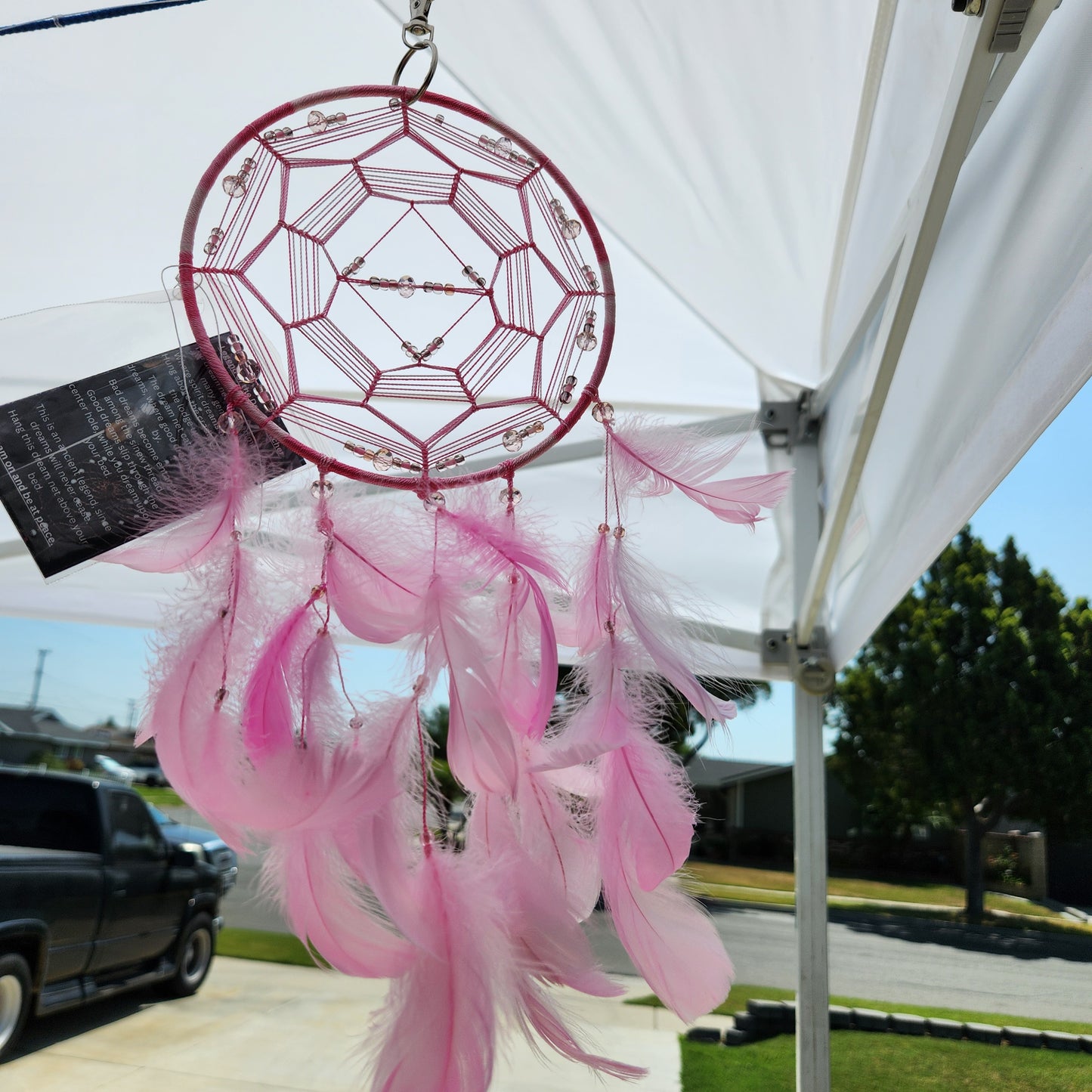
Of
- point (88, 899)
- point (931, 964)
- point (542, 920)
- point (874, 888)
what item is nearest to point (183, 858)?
point (88, 899)

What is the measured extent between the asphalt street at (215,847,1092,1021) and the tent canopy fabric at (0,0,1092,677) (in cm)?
137

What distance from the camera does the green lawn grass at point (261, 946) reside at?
4609 mm

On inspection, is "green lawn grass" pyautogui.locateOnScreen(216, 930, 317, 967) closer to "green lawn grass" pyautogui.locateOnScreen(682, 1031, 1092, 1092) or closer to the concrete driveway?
the concrete driveway

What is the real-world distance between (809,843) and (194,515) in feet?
4.78

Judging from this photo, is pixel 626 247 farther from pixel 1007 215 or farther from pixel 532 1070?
pixel 532 1070

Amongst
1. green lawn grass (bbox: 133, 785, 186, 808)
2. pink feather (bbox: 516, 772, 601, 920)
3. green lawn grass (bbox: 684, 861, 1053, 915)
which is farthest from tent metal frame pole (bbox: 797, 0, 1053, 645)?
green lawn grass (bbox: 133, 785, 186, 808)

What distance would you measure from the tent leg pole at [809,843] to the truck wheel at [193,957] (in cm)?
323

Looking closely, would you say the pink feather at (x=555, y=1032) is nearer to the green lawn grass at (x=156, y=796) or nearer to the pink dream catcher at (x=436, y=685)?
the pink dream catcher at (x=436, y=685)

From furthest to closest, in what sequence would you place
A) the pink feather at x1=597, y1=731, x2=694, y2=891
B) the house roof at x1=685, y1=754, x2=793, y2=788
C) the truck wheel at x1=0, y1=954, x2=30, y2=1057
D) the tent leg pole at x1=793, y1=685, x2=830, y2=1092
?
the house roof at x1=685, y1=754, x2=793, y2=788 → the truck wheel at x1=0, y1=954, x2=30, y2=1057 → the tent leg pole at x1=793, y1=685, x2=830, y2=1092 → the pink feather at x1=597, y1=731, x2=694, y2=891

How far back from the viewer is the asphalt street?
2322 millimetres

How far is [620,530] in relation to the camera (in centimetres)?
80

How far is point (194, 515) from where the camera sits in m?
0.76

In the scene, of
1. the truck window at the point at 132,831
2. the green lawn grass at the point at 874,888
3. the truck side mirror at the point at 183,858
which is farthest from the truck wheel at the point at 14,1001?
the green lawn grass at the point at 874,888

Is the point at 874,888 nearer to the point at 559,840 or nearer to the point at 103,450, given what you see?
the point at 559,840
